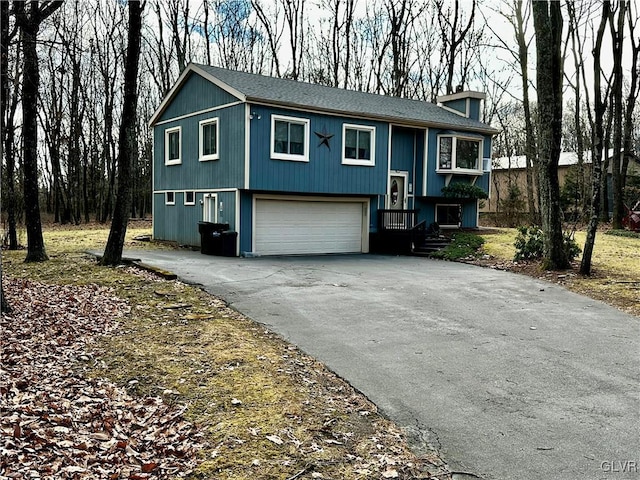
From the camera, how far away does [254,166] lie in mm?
16078

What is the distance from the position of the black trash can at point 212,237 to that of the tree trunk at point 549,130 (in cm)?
900

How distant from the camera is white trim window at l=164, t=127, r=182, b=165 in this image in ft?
64.5

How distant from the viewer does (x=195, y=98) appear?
18.7m

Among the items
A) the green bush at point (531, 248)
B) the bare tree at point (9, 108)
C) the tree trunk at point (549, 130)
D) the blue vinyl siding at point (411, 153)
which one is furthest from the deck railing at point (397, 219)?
the bare tree at point (9, 108)

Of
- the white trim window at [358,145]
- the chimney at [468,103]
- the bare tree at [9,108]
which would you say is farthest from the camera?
the chimney at [468,103]

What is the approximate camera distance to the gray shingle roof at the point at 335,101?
1683 cm

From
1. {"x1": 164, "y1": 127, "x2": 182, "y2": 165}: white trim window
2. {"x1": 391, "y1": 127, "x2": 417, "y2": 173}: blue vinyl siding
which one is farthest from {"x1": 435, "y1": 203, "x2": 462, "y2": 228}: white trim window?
{"x1": 164, "y1": 127, "x2": 182, "y2": 165}: white trim window

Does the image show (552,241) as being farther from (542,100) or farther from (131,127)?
(131,127)

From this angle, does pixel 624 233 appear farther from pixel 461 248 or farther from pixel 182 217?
pixel 182 217

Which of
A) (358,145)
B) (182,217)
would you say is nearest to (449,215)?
(358,145)

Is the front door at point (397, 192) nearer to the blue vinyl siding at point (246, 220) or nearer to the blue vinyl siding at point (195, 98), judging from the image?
the blue vinyl siding at point (246, 220)

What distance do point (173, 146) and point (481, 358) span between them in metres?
16.8

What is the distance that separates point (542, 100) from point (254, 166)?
26.6 ft

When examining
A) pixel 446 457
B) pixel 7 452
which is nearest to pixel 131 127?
pixel 7 452
